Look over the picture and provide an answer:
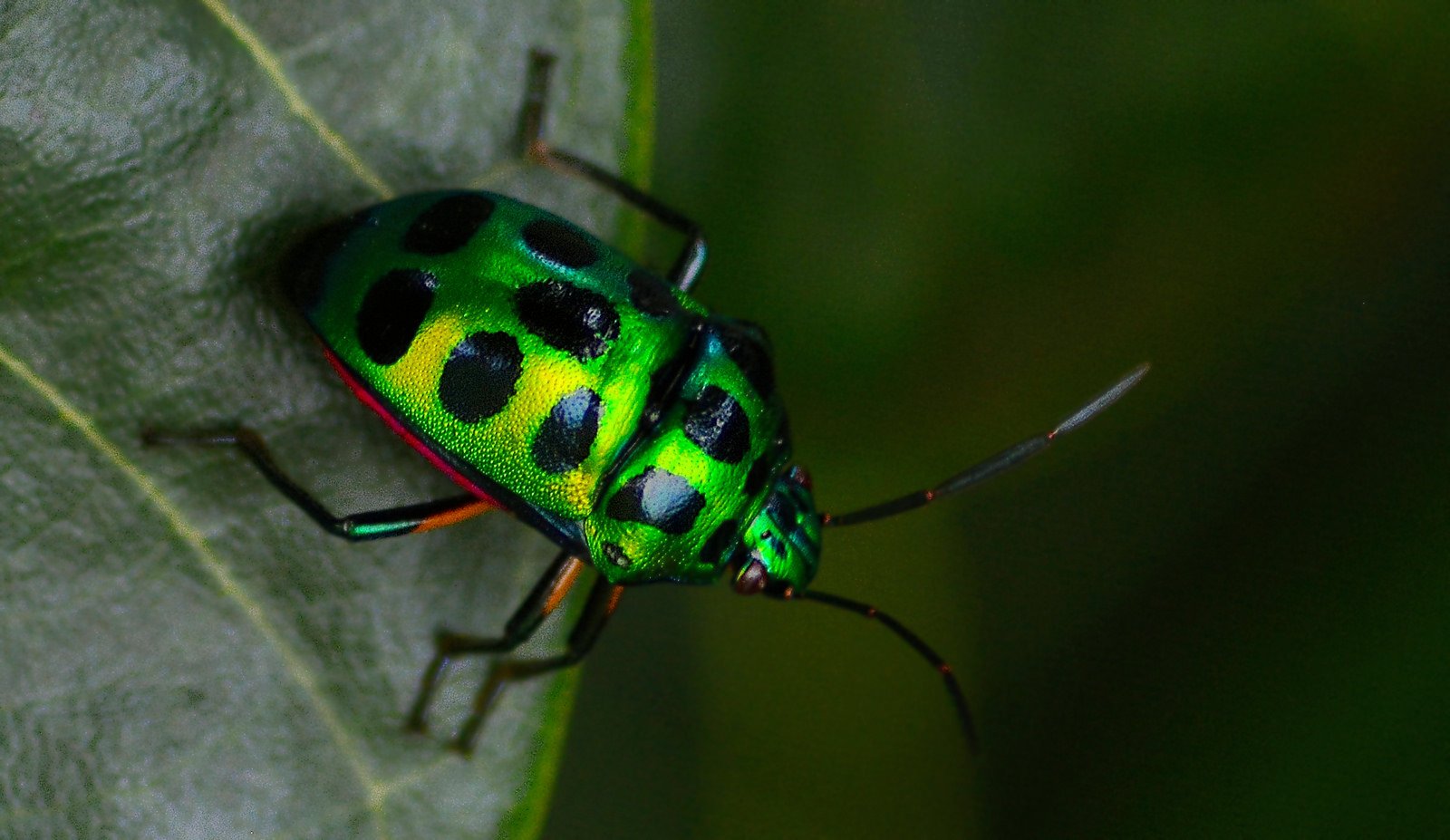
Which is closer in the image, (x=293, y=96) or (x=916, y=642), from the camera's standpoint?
(x=293, y=96)

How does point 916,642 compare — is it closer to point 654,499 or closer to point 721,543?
point 721,543

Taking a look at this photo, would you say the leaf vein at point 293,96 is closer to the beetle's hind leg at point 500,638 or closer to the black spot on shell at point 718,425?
the black spot on shell at point 718,425

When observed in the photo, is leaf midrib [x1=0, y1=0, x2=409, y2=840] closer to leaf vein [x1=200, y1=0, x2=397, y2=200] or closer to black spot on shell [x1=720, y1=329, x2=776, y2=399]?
leaf vein [x1=200, y1=0, x2=397, y2=200]

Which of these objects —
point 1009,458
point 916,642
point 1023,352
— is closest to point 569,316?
point 1009,458

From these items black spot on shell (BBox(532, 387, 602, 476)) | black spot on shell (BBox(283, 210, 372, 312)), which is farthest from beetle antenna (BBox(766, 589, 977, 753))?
black spot on shell (BBox(283, 210, 372, 312))

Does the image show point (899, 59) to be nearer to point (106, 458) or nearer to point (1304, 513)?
point (1304, 513)
